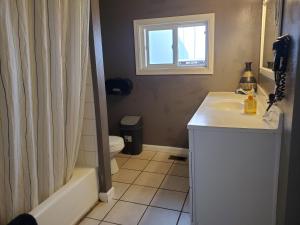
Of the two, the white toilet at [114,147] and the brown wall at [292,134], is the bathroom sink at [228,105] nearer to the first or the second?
the brown wall at [292,134]

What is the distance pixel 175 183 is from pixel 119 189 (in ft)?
1.93

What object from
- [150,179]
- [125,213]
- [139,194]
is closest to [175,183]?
[150,179]

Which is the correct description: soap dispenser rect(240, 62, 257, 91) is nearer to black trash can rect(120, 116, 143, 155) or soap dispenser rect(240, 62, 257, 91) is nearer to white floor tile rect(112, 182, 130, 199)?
black trash can rect(120, 116, 143, 155)

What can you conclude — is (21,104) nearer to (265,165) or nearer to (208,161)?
(208,161)

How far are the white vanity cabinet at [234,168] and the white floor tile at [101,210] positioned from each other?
787 millimetres

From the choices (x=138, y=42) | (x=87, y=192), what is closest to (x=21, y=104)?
(x=87, y=192)

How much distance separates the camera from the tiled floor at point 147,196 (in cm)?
197

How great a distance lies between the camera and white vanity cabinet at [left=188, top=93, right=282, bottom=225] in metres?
1.50

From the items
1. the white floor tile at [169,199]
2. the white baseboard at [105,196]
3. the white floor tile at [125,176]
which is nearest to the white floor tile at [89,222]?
the white baseboard at [105,196]

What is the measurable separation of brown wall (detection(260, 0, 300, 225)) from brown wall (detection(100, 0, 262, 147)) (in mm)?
1469

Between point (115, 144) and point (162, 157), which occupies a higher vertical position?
point (115, 144)

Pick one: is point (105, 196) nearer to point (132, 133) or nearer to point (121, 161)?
point (121, 161)

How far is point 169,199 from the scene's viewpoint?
87.3 inches

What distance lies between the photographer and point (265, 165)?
1.51 meters
